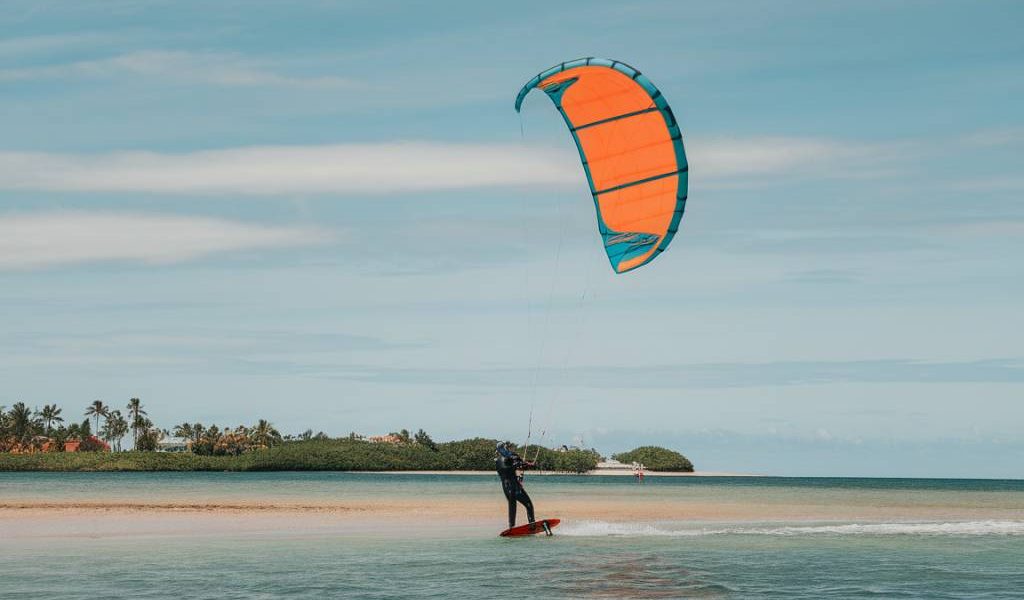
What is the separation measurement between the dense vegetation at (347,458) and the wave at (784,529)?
8538cm

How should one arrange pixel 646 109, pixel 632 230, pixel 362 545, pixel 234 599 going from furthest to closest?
pixel 362 545 → pixel 632 230 → pixel 646 109 → pixel 234 599

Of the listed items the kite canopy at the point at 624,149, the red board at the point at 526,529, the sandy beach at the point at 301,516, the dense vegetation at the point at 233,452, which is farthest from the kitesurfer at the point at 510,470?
the dense vegetation at the point at 233,452

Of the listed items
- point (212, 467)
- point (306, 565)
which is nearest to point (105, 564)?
point (306, 565)

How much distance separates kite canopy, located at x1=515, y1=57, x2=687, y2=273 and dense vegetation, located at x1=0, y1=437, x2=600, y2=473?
312ft

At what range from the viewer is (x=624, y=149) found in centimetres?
1781

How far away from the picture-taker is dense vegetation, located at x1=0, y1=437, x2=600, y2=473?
366ft

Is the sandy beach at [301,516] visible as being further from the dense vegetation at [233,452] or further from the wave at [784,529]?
the dense vegetation at [233,452]

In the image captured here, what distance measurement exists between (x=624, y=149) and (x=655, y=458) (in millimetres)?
128351

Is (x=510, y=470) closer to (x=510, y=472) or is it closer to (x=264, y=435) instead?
(x=510, y=472)

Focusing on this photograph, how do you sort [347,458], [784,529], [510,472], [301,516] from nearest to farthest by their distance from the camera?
[510,472], [784,529], [301,516], [347,458]

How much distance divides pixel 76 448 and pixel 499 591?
126339 mm

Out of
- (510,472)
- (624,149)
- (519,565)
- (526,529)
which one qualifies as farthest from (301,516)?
(624,149)

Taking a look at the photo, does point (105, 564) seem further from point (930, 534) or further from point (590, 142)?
point (930, 534)

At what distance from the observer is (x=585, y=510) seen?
35656 mm
